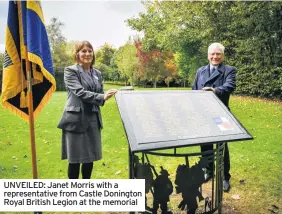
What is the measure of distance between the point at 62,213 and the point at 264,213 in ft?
6.35

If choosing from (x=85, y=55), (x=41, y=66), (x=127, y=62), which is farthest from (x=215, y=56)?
(x=127, y=62)

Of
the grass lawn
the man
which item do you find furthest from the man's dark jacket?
the grass lawn

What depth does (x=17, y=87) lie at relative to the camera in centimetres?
273

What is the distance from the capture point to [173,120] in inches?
88.4

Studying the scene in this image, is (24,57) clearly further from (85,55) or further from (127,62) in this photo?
(127,62)

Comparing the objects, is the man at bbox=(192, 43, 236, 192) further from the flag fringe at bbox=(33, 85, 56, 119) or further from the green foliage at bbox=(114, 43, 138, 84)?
the green foliage at bbox=(114, 43, 138, 84)

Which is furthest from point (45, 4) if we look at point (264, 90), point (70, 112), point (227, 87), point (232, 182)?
point (264, 90)

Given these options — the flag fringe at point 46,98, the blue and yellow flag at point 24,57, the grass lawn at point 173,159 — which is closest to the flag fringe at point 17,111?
the blue and yellow flag at point 24,57

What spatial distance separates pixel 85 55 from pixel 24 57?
543mm

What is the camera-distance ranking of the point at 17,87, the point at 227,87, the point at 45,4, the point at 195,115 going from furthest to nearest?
the point at 45,4 → the point at 227,87 → the point at 17,87 → the point at 195,115

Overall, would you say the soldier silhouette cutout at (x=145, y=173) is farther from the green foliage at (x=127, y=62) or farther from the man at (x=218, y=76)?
the green foliage at (x=127, y=62)

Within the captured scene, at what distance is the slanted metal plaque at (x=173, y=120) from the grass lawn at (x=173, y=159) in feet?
3.59

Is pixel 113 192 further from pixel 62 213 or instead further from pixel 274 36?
pixel 274 36

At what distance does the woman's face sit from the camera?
2.55m
